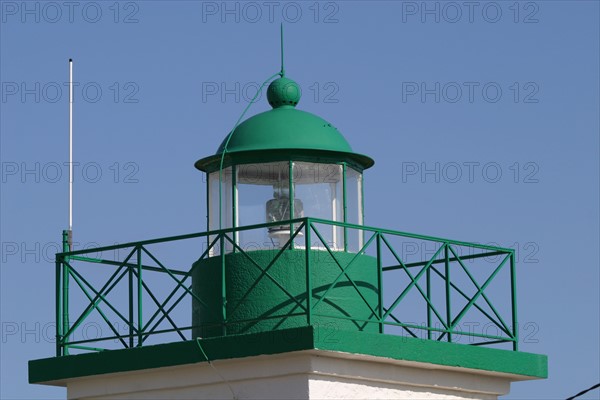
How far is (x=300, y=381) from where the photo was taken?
16562 mm

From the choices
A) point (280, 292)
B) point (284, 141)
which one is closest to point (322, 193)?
point (284, 141)

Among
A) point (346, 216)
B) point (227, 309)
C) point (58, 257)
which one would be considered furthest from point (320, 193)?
point (58, 257)

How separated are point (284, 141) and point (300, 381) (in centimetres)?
306

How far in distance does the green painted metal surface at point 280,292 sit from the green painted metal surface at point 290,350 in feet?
1.32

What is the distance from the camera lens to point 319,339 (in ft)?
53.5

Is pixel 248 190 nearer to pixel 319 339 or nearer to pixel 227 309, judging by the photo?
pixel 227 309

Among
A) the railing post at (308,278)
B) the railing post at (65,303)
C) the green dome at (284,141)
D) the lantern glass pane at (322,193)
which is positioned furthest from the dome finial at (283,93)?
the railing post at (65,303)

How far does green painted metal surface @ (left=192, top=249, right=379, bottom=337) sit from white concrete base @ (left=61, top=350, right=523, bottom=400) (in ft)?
1.85

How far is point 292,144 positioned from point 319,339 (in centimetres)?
280

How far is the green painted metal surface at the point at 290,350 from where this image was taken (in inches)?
650

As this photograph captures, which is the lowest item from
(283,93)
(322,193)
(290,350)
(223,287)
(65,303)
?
(290,350)

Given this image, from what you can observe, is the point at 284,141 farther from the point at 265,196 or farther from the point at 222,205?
the point at 222,205

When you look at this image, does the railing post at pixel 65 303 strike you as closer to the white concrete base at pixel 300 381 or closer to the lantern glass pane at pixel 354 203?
the white concrete base at pixel 300 381

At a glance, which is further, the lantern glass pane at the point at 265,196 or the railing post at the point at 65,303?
the lantern glass pane at the point at 265,196
